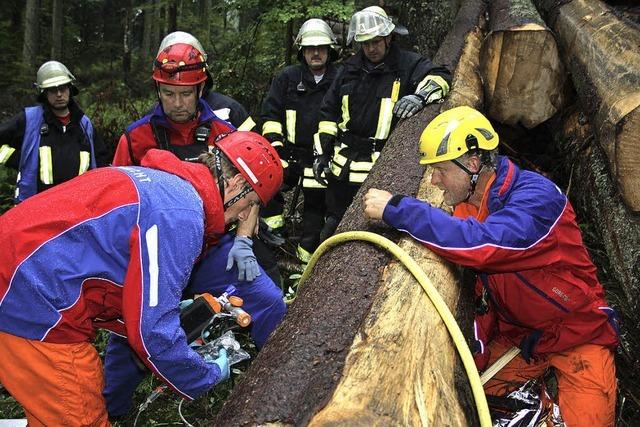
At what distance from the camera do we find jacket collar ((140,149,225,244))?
7.61 feet

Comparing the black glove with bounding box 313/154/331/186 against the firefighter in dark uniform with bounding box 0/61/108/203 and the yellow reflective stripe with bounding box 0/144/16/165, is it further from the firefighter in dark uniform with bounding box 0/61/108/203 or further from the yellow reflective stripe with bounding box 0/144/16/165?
the yellow reflective stripe with bounding box 0/144/16/165

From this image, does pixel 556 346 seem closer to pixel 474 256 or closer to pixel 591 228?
pixel 474 256

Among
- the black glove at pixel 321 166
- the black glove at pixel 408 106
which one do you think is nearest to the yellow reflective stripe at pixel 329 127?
the black glove at pixel 321 166

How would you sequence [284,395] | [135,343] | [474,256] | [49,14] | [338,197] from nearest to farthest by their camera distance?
1. [284,395]
2. [135,343]
3. [474,256]
4. [338,197]
5. [49,14]

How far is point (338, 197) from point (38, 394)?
3293 millimetres

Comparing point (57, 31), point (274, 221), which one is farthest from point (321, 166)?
point (57, 31)

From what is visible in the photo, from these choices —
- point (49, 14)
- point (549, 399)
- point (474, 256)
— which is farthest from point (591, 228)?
point (49, 14)

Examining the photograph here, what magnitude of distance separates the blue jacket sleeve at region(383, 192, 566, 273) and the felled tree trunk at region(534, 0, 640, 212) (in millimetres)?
1083

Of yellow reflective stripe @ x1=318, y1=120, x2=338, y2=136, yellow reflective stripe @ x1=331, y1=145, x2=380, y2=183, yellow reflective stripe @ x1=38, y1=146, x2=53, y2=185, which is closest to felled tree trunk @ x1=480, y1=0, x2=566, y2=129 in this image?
yellow reflective stripe @ x1=331, y1=145, x2=380, y2=183

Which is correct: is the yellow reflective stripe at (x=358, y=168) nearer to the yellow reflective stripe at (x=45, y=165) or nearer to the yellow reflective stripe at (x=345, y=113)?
the yellow reflective stripe at (x=345, y=113)

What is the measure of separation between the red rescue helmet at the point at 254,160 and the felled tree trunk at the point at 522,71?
334cm

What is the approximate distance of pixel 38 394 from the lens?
2.21m

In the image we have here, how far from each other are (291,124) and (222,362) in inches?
134

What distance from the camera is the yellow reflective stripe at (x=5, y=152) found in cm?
491
